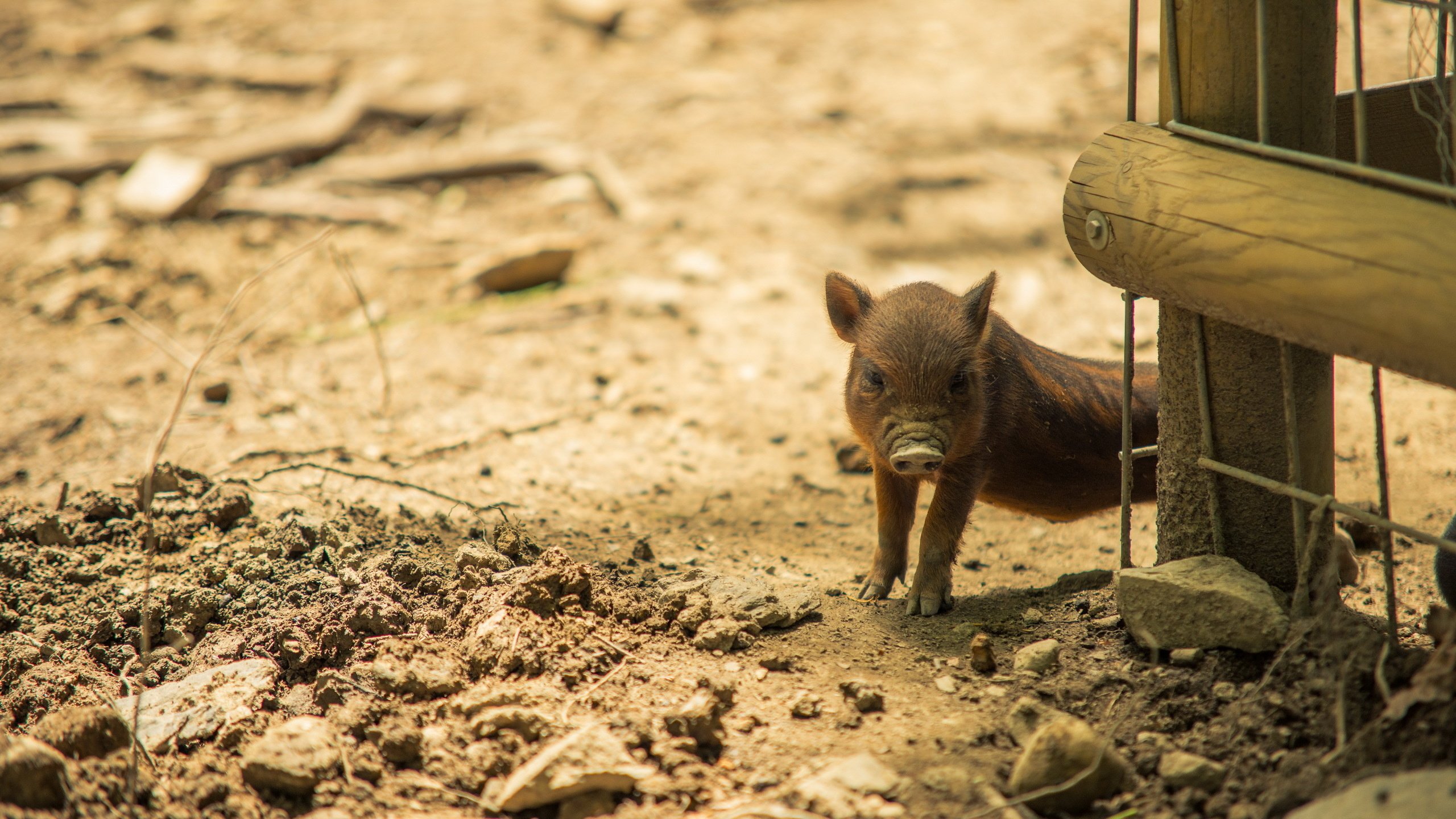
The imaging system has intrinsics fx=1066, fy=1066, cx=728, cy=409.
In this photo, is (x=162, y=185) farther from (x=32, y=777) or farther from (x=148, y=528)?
(x=32, y=777)

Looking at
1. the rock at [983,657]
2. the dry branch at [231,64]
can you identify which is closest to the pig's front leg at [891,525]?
the rock at [983,657]

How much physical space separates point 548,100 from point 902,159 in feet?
11.4

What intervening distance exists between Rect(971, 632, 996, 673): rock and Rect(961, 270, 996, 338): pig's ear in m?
1.32

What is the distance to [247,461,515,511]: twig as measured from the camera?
14.6 feet

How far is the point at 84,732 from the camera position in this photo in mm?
2730

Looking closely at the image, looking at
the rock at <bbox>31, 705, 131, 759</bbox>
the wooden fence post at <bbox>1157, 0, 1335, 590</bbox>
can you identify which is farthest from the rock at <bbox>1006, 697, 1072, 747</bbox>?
the rock at <bbox>31, 705, 131, 759</bbox>

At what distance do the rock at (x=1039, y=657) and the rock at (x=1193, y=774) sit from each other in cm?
58

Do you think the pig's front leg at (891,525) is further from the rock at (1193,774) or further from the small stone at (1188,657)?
the rock at (1193,774)

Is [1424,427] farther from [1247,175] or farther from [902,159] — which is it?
[902,159]

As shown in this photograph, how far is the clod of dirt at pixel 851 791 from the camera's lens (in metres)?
2.55

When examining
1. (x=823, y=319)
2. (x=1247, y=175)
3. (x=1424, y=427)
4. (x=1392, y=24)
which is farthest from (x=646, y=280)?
(x=1392, y=24)

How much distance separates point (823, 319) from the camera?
23.4ft

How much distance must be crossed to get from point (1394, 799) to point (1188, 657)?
2.68 ft

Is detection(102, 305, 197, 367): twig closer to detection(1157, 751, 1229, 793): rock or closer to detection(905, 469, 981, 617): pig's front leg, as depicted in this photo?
detection(905, 469, 981, 617): pig's front leg
